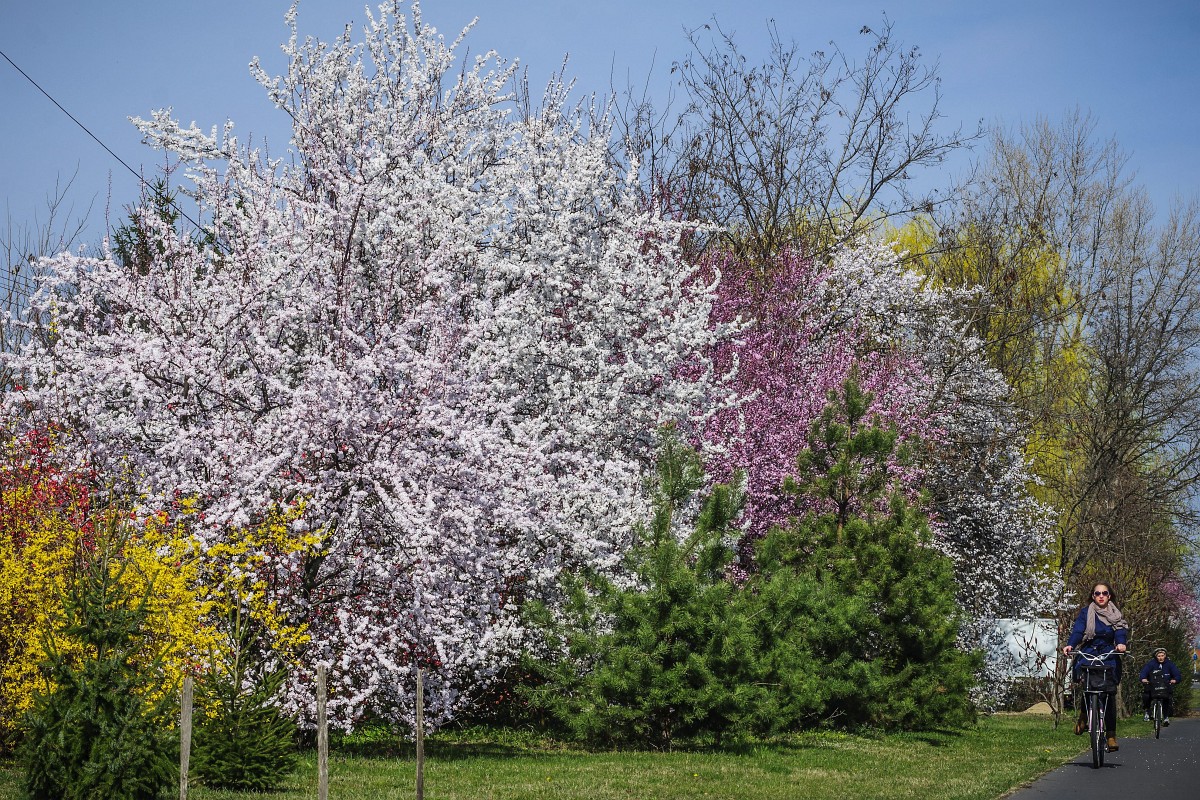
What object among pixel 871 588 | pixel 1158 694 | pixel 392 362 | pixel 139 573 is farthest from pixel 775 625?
pixel 1158 694

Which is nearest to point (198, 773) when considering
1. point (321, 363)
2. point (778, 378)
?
point (321, 363)

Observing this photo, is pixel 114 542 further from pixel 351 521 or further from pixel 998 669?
pixel 998 669

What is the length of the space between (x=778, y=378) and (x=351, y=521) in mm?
12334

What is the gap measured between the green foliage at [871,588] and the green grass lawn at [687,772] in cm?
99

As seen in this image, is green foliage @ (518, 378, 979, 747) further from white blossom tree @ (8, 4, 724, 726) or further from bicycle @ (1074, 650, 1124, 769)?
bicycle @ (1074, 650, 1124, 769)

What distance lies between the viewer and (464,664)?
14.7 meters

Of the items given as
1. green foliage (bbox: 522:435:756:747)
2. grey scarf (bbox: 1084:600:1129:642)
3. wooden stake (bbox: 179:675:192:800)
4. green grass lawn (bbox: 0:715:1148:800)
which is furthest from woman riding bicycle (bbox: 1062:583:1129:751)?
Answer: wooden stake (bbox: 179:675:192:800)

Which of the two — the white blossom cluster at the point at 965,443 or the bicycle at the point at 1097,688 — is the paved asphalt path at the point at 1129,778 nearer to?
the bicycle at the point at 1097,688

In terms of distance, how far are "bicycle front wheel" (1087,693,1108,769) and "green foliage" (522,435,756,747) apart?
3914 millimetres

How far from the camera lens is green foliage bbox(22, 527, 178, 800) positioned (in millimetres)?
8711

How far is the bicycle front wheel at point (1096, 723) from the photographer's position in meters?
13.8

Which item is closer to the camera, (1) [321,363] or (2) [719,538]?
(1) [321,363]

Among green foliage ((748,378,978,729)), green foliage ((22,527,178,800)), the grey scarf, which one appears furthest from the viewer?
green foliage ((748,378,978,729))

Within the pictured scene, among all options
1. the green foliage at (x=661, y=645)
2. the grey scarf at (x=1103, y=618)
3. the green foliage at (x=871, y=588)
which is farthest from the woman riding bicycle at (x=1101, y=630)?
the green foliage at (x=661, y=645)
